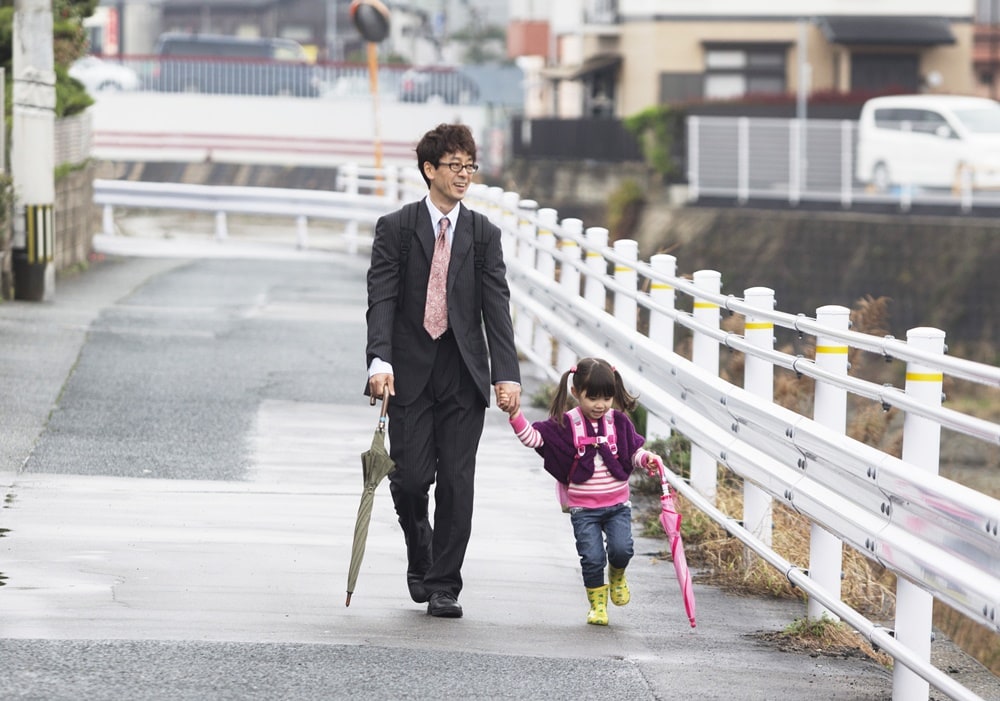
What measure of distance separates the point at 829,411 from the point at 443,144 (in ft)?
5.40

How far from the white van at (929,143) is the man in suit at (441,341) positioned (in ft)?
96.7

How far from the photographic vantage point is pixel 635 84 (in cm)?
4772

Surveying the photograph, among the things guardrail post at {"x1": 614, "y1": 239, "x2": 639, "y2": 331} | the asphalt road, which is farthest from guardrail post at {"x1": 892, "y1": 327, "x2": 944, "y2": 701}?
guardrail post at {"x1": 614, "y1": 239, "x2": 639, "y2": 331}

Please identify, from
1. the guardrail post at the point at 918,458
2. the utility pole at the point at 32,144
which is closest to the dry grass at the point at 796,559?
the guardrail post at the point at 918,458

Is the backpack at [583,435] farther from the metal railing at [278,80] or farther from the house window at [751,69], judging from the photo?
the metal railing at [278,80]

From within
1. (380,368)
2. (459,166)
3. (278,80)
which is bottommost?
(380,368)

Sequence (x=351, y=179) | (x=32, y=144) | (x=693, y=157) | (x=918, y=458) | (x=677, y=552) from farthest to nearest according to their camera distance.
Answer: (x=693, y=157) < (x=351, y=179) < (x=32, y=144) < (x=677, y=552) < (x=918, y=458)

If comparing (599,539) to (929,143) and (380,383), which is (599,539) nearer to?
(380,383)

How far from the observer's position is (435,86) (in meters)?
56.0

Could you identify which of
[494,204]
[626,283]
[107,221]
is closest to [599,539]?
[626,283]

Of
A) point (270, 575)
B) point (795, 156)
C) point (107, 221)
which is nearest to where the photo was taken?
point (270, 575)

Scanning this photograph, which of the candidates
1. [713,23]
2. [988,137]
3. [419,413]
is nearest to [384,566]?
[419,413]

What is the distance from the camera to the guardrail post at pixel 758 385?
7680mm

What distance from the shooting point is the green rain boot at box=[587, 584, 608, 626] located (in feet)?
23.2
